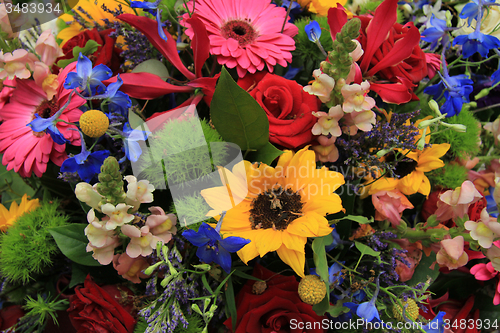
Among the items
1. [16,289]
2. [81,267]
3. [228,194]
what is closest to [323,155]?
[228,194]

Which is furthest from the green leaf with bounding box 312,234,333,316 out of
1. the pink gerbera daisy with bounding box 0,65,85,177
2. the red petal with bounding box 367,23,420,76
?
the pink gerbera daisy with bounding box 0,65,85,177

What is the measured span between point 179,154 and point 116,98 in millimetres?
147

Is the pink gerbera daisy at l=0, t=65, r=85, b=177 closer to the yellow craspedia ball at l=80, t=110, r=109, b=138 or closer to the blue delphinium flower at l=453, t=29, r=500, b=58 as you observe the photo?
the yellow craspedia ball at l=80, t=110, r=109, b=138

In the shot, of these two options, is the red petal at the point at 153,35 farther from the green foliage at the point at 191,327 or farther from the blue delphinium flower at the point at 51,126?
the green foliage at the point at 191,327

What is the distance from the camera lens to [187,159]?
51 cm

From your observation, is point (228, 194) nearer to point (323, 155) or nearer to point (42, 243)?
point (323, 155)

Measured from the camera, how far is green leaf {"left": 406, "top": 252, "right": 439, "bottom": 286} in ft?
2.12

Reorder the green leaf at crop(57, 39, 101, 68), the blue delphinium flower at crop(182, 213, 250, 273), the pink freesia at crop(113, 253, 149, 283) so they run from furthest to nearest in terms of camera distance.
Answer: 1. the green leaf at crop(57, 39, 101, 68)
2. the pink freesia at crop(113, 253, 149, 283)
3. the blue delphinium flower at crop(182, 213, 250, 273)

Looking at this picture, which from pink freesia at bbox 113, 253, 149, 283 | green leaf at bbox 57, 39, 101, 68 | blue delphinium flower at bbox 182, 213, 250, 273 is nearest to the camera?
blue delphinium flower at bbox 182, 213, 250, 273

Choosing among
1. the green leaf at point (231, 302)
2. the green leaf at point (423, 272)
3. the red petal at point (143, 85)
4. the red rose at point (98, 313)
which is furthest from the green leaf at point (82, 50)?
the green leaf at point (423, 272)

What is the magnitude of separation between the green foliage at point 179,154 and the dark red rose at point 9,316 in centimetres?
50

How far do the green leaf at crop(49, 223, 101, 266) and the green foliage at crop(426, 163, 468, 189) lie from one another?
73 cm

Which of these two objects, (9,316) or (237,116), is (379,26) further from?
(9,316)

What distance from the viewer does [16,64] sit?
1.86 feet
